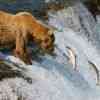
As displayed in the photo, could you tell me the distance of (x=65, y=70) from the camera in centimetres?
876

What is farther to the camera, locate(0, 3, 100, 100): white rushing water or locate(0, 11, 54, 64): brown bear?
locate(0, 11, 54, 64): brown bear

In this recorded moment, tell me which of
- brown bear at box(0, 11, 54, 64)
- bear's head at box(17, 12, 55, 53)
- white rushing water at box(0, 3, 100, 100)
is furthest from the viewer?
bear's head at box(17, 12, 55, 53)

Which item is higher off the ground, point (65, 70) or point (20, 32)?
point (20, 32)

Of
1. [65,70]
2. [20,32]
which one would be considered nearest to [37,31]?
[20,32]

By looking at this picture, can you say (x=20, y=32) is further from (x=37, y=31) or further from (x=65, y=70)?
(x=65, y=70)

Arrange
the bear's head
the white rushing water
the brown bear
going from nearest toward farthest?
the white rushing water < the brown bear < the bear's head

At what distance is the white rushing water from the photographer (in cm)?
679

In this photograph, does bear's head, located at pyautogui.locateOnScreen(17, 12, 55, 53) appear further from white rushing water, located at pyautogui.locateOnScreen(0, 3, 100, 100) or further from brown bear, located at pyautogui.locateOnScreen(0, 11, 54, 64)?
white rushing water, located at pyautogui.locateOnScreen(0, 3, 100, 100)

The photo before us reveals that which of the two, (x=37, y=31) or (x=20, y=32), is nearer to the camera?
(x=20, y=32)

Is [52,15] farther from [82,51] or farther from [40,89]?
[40,89]

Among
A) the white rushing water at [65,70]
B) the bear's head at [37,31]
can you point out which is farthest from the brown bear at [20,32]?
the white rushing water at [65,70]

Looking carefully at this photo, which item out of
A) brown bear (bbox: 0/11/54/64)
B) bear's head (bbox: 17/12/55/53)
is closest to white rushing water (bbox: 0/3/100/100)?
brown bear (bbox: 0/11/54/64)

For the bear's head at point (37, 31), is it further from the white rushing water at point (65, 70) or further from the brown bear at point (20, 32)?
the white rushing water at point (65, 70)

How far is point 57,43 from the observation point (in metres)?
10.3
